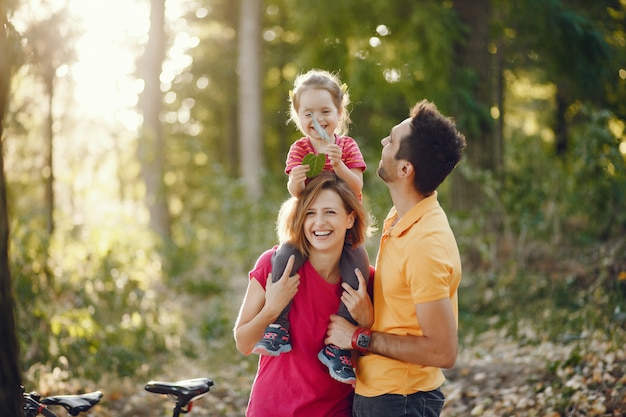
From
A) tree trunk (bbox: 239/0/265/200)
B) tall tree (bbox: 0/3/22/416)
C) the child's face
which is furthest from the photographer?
tree trunk (bbox: 239/0/265/200)

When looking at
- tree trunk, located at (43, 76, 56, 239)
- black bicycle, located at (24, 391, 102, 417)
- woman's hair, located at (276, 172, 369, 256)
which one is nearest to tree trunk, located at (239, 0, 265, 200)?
tree trunk, located at (43, 76, 56, 239)

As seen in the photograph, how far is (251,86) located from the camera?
18188 mm

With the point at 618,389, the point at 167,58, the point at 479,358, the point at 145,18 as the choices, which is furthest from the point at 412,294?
the point at 167,58

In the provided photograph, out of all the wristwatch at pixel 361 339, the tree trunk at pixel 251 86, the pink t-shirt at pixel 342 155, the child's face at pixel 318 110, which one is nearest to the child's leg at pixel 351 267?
the wristwatch at pixel 361 339

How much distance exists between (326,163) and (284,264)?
0.94 metres

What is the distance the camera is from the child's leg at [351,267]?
3.23 metres

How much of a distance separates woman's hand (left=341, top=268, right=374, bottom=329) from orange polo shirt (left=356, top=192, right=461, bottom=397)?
0.13 feet

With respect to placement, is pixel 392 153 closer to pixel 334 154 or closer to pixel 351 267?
pixel 351 267

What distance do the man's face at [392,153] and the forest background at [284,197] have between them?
59.9 inches

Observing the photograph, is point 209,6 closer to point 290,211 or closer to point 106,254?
point 106,254

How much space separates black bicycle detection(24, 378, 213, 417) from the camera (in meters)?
3.38

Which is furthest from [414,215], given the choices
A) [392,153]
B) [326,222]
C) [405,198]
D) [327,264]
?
[327,264]

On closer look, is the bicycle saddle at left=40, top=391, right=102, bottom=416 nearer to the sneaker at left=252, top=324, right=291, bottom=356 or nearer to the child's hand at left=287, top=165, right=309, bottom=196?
the sneaker at left=252, top=324, right=291, bottom=356

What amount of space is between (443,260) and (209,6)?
1941 centimetres
